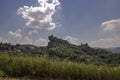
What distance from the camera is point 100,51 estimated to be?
62.3 m

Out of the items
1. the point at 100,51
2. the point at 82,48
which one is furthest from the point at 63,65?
the point at 82,48

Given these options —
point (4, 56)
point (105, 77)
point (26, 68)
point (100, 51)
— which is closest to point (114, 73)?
point (105, 77)

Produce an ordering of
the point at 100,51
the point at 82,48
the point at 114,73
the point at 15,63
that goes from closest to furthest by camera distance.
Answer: the point at 114,73 < the point at 15,63 < the point at 100,51 < the point at 82,48

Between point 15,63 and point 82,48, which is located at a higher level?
point 82,48

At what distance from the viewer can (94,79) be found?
1130 centimetres

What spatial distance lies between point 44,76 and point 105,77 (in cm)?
277

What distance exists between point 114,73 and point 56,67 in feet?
8.82

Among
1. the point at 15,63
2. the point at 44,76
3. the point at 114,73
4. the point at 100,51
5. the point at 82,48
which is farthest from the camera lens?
the point at 82,48

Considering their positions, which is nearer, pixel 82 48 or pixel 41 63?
pixel 41 63

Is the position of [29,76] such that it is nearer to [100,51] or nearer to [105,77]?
[105,77]

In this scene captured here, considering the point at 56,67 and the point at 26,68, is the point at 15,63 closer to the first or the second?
the point at 26,68

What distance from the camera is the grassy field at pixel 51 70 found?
36.8 ft

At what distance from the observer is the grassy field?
11.2m

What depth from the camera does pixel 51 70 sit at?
12.0 m
